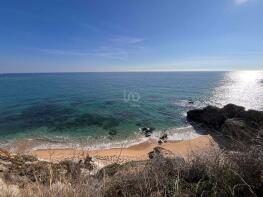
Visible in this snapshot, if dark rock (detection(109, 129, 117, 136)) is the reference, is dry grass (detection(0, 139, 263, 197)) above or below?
above

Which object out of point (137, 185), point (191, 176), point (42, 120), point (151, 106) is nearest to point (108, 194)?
point (137, 185)

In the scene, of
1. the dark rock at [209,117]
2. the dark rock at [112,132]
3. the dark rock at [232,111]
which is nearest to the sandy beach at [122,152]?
the dark rock at [112,132]

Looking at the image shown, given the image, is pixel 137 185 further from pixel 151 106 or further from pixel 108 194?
pixel 151 106

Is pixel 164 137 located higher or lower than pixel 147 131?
lower

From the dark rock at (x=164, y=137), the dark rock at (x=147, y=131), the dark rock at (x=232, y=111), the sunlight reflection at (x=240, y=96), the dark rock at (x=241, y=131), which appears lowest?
the sunlight reflection at (x=240, y=96)

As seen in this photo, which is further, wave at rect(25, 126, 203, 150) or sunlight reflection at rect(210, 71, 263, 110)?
sunlight reflection at rect(210, 71, 263, 110)

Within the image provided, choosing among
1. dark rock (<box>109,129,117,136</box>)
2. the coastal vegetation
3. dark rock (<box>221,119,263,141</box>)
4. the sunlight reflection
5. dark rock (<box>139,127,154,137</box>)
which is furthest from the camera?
the sunlight reflection

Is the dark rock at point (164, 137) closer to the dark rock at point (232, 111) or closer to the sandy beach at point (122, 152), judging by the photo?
the sandy beach at point (122, 152)

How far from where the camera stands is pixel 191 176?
4613mm

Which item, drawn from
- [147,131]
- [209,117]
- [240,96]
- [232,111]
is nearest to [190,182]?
[147,131]

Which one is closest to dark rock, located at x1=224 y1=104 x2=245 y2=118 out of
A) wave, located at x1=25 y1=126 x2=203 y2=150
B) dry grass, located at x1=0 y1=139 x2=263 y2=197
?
wave, located at x1=25 y1=126 x2=203 y2=150

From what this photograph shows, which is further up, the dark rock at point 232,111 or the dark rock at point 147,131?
the dark rock at point 232,111

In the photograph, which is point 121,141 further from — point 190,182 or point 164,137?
point 190,182

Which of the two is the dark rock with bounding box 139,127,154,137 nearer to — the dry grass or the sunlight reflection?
the dry grass
